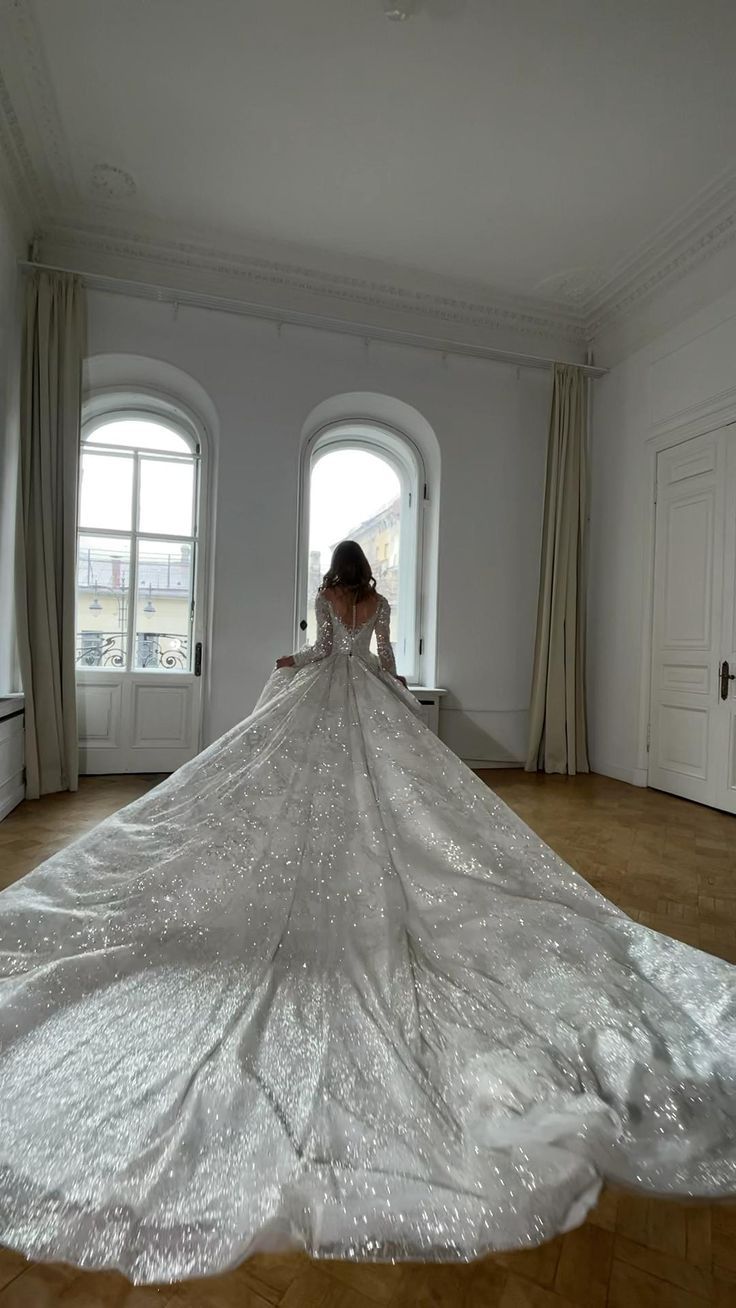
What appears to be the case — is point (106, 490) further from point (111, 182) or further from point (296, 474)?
point (111, 182)

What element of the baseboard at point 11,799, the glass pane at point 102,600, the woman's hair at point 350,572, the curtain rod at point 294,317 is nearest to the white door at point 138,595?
the glass pane at point 102,600

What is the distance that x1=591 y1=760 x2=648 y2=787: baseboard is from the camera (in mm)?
5723

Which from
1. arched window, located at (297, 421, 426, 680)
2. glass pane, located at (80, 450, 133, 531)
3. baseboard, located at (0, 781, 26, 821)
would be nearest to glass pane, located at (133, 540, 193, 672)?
glass pane, located at (80, 450, 133, 531)

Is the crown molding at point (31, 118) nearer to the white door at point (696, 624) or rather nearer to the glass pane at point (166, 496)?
the glass pane at point (166, 496)

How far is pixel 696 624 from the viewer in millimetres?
5219

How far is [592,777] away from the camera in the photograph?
6043 mm

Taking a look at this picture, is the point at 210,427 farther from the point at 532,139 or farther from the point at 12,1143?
the point at 12,1143

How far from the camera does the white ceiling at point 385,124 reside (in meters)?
3.53

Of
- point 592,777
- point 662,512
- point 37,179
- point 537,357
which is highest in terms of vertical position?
point 37,179

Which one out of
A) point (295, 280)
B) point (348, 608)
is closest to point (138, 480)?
point (295, 280)

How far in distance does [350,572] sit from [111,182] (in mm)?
3911

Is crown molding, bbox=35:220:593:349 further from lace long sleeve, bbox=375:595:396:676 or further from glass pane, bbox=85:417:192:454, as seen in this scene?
lace long sleeve, bbox=375:595:396:676

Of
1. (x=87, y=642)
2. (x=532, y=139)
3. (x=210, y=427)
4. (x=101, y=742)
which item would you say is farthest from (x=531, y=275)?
(x=101, y=742)

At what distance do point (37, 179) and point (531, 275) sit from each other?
378 cm
